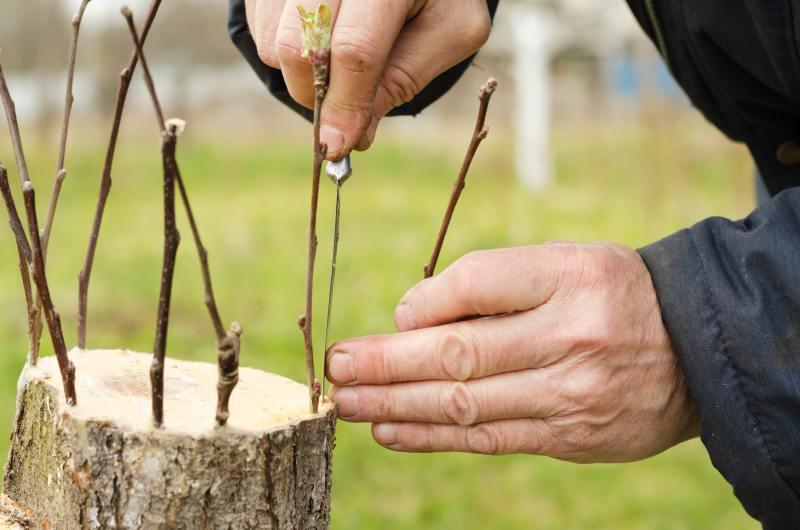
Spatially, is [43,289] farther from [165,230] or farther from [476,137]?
[476,137]

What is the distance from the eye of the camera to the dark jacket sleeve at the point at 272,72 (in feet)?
6.03

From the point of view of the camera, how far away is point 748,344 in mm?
1249

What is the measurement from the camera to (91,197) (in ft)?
31.4

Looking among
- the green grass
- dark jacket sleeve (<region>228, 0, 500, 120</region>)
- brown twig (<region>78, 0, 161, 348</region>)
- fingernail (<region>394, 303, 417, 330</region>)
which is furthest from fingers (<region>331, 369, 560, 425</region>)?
the green grass

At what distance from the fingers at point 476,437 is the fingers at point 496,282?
0.65 feet

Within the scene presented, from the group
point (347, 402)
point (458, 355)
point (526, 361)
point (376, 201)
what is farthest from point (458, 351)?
point (376, 201)

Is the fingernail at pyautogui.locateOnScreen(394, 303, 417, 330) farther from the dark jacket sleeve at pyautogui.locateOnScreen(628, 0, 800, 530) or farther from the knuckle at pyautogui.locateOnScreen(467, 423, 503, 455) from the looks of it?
the dark jacket sleeve at pyautogui.locateOnScreen(628, 0, 800, 530)

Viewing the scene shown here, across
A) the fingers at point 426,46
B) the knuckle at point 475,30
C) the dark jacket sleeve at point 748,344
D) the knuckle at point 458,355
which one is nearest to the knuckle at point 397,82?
the fingers at point 426,46

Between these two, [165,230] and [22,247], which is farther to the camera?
[22,247]

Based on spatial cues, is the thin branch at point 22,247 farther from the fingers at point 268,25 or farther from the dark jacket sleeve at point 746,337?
the dark jacket sleeve at point 746,337

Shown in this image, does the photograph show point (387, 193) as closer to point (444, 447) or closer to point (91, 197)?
point (91, 197)

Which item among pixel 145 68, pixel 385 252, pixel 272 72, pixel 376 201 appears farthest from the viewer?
pixel 376 201

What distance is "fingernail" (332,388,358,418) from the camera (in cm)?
139

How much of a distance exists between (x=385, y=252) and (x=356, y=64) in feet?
18.1
